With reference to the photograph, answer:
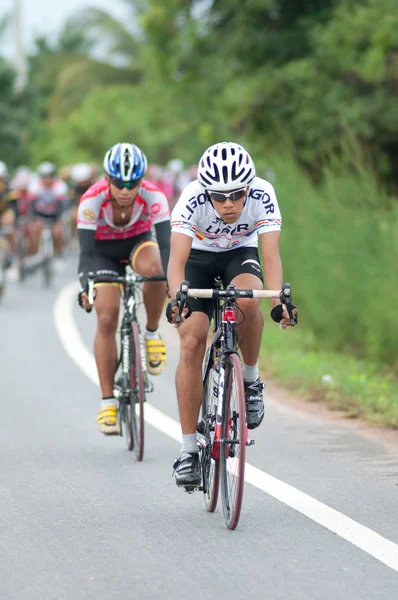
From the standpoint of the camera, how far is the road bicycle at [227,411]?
647 centimetres

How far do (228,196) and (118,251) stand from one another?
106 inches

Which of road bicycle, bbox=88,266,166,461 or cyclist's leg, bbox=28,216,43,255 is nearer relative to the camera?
road bicycle, bbox=88,266,166,461

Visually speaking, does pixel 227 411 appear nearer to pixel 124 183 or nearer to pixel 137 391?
pixel 137 391

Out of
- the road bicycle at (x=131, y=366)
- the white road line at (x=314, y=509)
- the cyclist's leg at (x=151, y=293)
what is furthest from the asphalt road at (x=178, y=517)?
the cyclist's leg at (x=151, y=293)

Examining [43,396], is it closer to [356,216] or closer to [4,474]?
[4,474]

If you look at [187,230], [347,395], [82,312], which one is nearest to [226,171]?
[187,230]

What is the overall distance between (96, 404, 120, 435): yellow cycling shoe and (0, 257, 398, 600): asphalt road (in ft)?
0.58

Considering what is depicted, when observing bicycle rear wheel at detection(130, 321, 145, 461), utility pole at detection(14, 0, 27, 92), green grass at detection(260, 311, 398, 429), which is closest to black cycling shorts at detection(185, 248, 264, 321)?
bicycle rear wheel at detection(130, 321, 145, 461)

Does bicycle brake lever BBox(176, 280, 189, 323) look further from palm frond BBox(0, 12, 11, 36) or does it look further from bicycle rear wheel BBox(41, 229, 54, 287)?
palm frond BBox(0, 12, 11, 36)

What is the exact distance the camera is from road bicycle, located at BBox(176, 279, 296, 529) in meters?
6.47

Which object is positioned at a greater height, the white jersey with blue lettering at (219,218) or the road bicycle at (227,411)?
the white jersey with blue lettering at (219,218)

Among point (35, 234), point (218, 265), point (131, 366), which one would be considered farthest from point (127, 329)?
point (35, 234)

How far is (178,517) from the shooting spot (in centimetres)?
695

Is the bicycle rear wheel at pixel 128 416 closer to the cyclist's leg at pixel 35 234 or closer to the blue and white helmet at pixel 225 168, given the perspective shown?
the blue and white helmet at pixel 225 168
